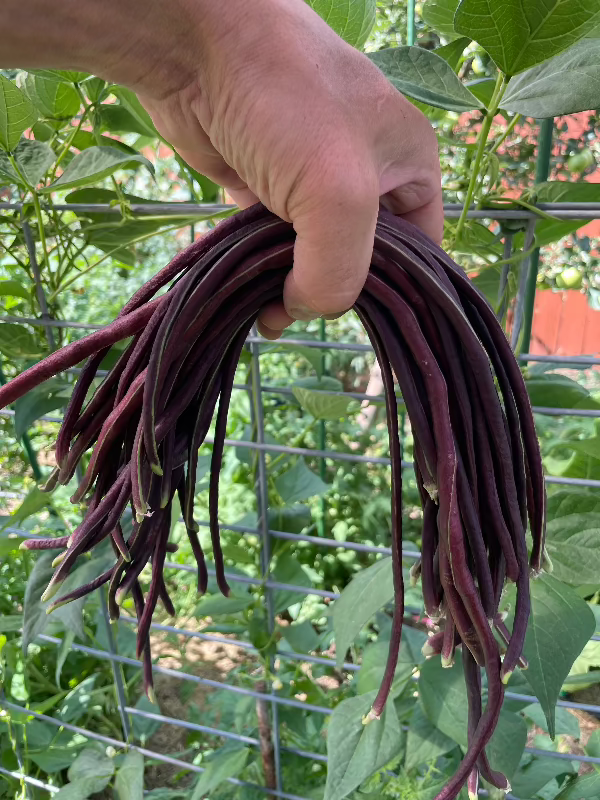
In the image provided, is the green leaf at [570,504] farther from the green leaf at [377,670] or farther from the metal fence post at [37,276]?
the metal fence post at [37,276]

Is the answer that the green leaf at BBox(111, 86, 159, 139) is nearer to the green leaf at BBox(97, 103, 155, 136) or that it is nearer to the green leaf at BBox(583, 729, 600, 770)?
the green leaf at BBox(97, 103, 155, 136)

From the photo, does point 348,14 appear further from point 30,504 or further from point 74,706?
point 74,706

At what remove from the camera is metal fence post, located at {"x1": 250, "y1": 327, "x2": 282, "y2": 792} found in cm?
63

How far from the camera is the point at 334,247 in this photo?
1.06 ft

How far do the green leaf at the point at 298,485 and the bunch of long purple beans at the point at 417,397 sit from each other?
1.10 ft

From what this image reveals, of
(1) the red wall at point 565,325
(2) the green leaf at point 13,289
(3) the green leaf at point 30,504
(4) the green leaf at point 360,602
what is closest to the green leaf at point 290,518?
(4) the green leaf at point 360,602

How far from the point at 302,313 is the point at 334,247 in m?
0.08

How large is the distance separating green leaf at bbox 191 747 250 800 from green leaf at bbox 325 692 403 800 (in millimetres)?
212

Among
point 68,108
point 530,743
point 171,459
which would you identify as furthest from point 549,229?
point 530,743

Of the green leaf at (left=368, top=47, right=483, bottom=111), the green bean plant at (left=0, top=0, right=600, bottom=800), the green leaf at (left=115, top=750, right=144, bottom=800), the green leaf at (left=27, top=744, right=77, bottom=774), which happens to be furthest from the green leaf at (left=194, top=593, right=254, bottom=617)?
the green leaf at (left=368, top=47, right=483, bottom=111)

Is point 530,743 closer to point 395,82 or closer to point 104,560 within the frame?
point 104,560

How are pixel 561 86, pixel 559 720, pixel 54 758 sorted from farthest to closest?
pixel 54 758, pixel 559 720, pixel 561 86

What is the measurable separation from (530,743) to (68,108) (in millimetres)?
1056

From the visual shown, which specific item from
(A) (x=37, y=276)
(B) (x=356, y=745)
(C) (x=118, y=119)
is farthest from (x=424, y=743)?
(C) (x=118, y=119)
